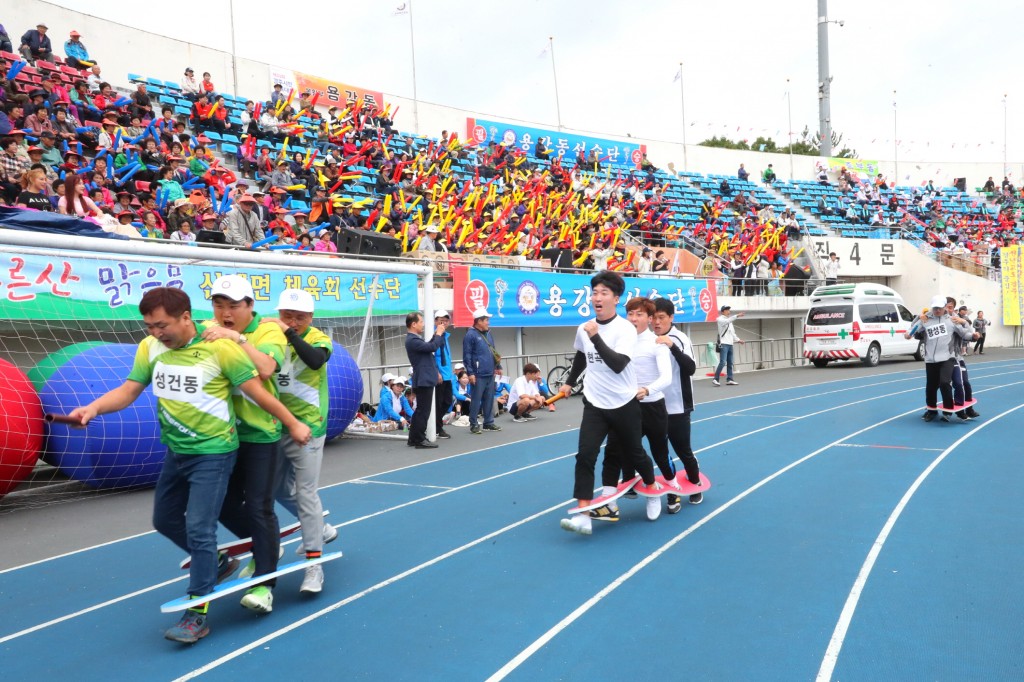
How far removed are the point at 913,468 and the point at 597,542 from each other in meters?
4.62

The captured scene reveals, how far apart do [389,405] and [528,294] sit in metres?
5.19

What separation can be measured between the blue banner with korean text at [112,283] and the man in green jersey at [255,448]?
146 inches

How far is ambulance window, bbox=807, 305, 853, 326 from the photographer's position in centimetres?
2380

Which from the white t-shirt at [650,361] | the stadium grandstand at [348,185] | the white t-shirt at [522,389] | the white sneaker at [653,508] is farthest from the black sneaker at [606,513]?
the white t-shirt at [522,389]

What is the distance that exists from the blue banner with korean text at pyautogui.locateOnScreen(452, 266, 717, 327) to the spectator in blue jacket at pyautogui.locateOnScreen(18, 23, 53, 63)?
33.0 ft

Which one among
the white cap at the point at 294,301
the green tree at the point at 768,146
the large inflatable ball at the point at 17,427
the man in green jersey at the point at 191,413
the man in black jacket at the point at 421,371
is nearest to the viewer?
the man in green jersey at the point at 191,413

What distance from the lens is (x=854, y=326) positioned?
2378 centimetres

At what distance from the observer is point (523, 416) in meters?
14.1

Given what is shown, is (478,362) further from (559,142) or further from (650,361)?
(559,142)

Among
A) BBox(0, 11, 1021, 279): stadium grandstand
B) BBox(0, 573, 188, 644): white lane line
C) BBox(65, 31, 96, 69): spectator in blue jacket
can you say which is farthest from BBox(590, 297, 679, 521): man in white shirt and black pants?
BBox(65, 31, 96, 69): spectator in blue jacket

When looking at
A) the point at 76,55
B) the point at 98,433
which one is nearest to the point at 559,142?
the point at 76,55

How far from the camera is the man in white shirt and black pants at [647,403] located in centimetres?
640

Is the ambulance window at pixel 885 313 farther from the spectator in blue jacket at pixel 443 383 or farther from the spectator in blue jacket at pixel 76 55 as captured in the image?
the spectator in blue jacket at pixel 76 55

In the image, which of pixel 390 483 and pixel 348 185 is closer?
pixel 390 483
